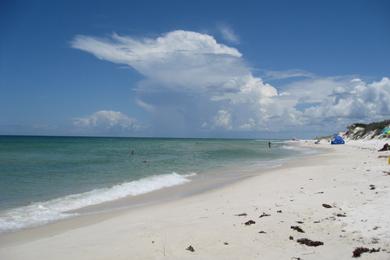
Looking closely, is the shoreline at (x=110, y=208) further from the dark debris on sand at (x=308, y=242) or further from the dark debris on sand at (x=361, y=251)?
the dark debris on sand at (x=361, y=251)

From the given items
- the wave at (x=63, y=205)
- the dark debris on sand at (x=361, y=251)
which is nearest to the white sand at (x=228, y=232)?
the dark debris on sand at (x=361, y=251)

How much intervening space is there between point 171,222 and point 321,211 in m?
4.50

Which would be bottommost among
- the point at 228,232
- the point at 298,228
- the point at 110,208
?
the point at 110,208

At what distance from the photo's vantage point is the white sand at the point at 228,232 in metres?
7.17

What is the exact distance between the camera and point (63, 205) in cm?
1371

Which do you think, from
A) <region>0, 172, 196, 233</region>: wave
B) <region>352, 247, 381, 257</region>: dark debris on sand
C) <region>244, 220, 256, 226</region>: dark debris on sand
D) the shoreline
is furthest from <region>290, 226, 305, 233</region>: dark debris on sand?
<region>0, 172, 196, 233</region>: wave

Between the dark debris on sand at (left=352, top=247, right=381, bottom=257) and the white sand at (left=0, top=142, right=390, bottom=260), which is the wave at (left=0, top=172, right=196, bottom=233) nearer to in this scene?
the white sand at (left=0, top=142, right=390, bottom=260)

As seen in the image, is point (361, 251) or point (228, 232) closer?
point (361, 251)

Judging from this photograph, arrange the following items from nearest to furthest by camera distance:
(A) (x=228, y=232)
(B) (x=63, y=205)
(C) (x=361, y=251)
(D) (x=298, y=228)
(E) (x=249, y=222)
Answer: (C) (x=361, y=251), (D) (x=298, y=228), (A) (x=228, y=232), (E) (x=249, y=222), (B) (x=63, y=205)

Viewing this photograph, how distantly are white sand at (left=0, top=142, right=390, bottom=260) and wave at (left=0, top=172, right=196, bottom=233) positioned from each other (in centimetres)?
105

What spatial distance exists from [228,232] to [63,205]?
813cm

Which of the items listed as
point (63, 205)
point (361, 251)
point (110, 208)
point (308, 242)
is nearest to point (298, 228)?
point (308, 242)

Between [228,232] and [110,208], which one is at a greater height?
[228,232]

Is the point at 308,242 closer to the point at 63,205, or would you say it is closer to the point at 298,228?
the point at 298,228
